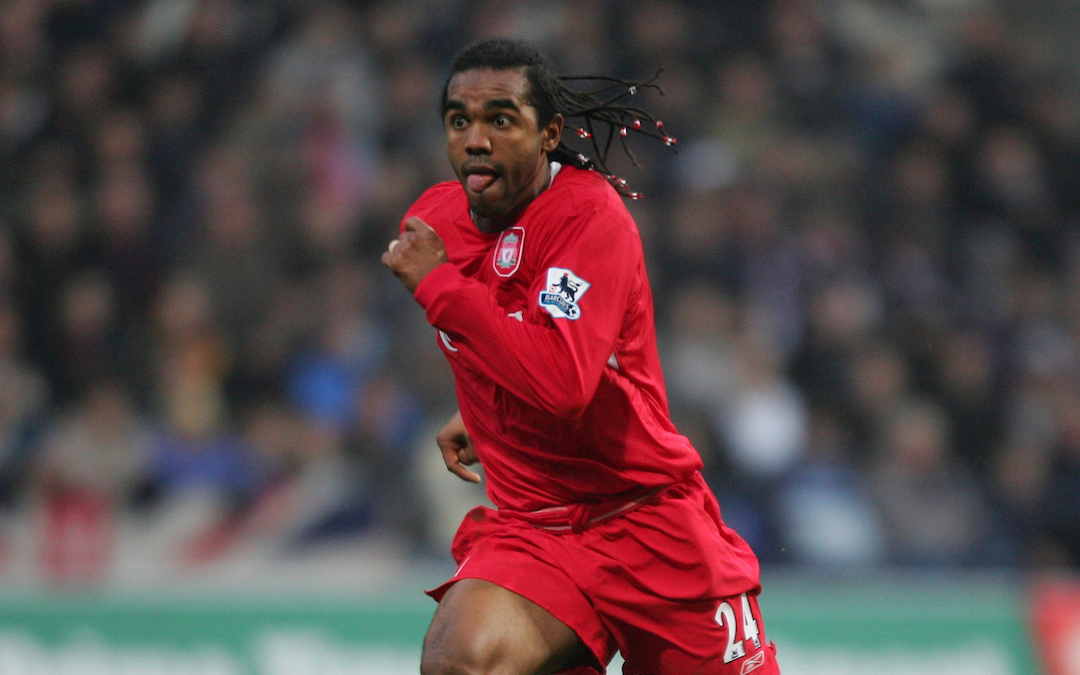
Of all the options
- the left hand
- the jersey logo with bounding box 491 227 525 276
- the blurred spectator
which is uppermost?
the blurred spectator

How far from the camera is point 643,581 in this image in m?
3.14

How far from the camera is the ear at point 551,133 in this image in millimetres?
3062

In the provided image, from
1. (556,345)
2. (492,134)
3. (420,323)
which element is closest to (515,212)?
(492,134)

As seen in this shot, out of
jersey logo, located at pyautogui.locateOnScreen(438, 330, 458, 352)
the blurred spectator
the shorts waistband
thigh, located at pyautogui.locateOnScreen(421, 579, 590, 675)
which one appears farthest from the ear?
the blurred spectator

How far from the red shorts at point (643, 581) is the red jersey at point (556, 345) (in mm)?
85

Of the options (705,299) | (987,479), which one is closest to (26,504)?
(705,299)

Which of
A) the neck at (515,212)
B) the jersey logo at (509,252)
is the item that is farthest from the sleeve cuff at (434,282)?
the neck at (515,212)

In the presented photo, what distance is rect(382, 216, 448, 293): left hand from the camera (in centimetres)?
293

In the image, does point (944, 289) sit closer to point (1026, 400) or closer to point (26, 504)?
point (1026, 400)

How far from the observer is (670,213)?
762cm

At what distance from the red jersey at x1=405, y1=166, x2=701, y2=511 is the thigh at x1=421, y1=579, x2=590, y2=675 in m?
0.27

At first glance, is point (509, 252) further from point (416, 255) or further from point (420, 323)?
point (420, 323)

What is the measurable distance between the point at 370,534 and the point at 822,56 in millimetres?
4366

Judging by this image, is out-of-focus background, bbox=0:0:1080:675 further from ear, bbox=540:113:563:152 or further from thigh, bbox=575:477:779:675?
ear, bbox=540:113:563:152
